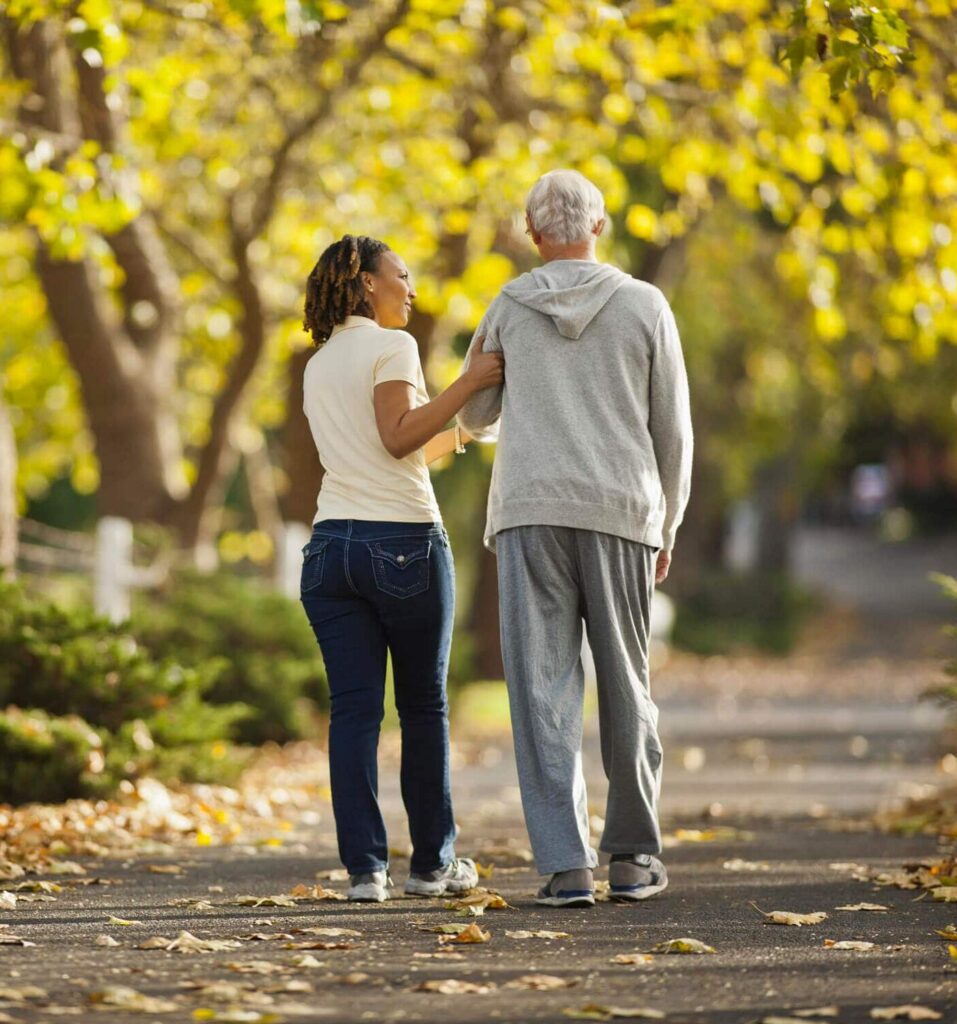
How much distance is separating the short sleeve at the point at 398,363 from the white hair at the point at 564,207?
1.83ft

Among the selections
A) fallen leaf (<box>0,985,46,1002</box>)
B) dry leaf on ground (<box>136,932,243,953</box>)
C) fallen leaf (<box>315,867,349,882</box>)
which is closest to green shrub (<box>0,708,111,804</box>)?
fallen leaf (<box>315,867,349,882</box>)

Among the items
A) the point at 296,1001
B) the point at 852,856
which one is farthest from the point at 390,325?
the point at 852,856

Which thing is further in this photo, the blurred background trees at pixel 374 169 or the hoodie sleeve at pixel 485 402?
the blurred background trees at pixel 374 169

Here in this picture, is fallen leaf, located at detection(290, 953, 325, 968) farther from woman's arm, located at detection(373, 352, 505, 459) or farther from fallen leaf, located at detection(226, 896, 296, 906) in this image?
woman's arm, located at detection(373, 352, 505, 459)

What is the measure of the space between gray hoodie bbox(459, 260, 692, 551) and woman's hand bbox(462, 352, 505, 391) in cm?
4

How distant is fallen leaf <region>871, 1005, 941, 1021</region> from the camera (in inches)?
168

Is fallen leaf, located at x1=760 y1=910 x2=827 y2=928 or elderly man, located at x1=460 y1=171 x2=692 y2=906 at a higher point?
elderly man, located at x1=460 y1=171 x2=692 y2=906

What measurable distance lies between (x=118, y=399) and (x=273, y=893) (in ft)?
28.8

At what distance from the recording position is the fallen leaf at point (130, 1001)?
4.30 meters

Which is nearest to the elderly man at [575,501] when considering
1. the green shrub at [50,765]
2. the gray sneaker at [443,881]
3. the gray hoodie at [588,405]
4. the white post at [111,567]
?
the gray hoodie at [588,405]

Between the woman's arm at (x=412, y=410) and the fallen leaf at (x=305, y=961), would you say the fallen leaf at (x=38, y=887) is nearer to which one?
the fallen leaf at (x=305, y=961)

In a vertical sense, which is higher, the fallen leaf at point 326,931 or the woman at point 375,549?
the woman at point 375,549

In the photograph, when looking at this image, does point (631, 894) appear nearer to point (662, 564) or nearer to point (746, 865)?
point (662, 564)

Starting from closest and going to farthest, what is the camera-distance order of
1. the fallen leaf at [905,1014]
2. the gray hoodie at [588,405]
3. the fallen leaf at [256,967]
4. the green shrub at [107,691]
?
the fallen leaf at [905,1014]
the fallen leaf at [256,967]
the gray hoodie at [588,405]
the green shrub at [107,691]
